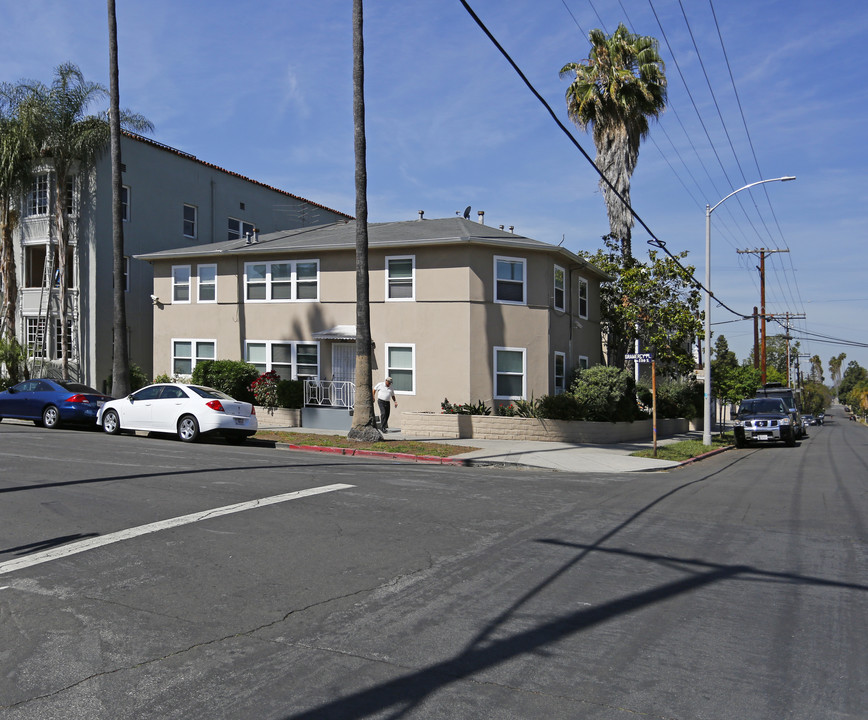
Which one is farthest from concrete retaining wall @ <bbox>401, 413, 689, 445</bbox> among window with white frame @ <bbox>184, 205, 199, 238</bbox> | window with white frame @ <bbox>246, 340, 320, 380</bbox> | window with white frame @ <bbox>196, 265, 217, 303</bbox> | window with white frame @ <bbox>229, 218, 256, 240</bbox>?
window with white frame @ <bbox>229, 218, 256, 240</bbox>

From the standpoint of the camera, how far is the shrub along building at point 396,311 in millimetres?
23062

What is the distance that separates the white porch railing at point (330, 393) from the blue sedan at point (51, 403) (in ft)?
20.3

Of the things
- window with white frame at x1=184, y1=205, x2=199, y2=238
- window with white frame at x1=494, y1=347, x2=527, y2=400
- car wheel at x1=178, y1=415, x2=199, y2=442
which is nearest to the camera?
car wheel at x1=178, y1=415, x2=199, y2=442

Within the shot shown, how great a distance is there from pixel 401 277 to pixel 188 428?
28.8 feet

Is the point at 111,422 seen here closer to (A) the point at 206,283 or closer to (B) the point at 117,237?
(B) the point at 117,237

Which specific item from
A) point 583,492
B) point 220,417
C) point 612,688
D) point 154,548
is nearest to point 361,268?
point 220,417

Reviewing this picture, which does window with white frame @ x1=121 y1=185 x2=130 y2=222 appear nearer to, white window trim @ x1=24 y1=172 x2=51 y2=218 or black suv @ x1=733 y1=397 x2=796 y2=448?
white window trim @ x1=24 y1=172 x2=51 y2=218

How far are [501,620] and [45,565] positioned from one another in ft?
13.8

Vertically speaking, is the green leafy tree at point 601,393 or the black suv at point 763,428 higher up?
the green leafy tree at point 601,393

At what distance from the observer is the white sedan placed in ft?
58.2

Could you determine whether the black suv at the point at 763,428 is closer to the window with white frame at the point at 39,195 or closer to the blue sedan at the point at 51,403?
the blue sedan at the point at 51,403

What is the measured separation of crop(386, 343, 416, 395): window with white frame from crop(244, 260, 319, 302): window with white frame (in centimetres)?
346

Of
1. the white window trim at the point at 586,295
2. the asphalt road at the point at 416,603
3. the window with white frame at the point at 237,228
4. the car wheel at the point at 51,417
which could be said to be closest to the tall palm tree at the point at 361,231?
the asphalt road at the point at 416,603

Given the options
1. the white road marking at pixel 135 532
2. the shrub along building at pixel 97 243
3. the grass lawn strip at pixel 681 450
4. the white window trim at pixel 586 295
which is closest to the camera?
the white road marking at pixel 135 532
